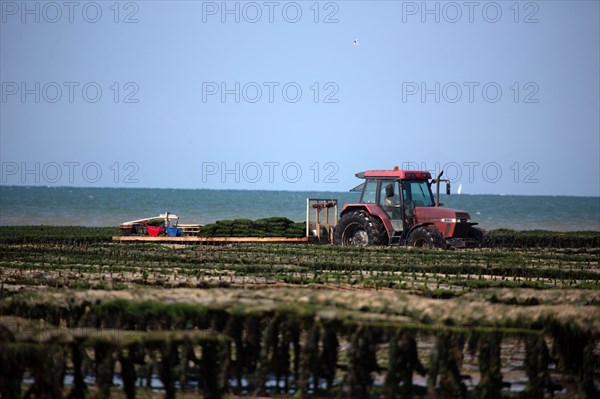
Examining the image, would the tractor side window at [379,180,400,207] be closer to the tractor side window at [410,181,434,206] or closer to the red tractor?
the red tractor

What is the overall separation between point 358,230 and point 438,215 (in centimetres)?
285

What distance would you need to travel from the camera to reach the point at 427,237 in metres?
28.8

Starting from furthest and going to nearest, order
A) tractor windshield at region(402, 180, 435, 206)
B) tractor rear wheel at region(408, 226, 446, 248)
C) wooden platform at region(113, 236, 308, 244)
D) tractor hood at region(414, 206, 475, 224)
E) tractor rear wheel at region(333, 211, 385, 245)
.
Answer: wooden platform at region(113, 236, 308, 244), tractor windshield at region(402, 180, 435, 206), tractor rear wheel at region(333, 211, 385, 245), tractor hood at region(414, 206, 475, 224), tractor rear wheel at region(408, 226, 446, 248)

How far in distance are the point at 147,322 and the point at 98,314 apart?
2.29 feet

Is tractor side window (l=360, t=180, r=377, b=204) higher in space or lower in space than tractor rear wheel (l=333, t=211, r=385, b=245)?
higher

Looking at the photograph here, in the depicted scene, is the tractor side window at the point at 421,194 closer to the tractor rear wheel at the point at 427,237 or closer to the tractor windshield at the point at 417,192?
the tractor windshield at the point at 417,192

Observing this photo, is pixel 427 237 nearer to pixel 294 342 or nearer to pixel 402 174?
pixel 402 174

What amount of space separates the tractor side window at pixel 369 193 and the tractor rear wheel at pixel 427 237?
2065mm

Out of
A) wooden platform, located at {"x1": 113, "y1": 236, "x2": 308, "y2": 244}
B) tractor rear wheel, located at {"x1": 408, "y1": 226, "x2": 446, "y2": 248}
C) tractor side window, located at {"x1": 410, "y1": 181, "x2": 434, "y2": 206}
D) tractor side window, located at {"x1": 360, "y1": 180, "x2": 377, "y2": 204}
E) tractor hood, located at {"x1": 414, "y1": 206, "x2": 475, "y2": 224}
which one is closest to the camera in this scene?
tractor rear wheel, located at {"x1": 408, "y1": 226, "x2": 446, "y2": 248}

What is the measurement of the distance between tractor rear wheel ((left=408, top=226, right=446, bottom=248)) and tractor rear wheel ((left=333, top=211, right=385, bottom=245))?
1.12 meters

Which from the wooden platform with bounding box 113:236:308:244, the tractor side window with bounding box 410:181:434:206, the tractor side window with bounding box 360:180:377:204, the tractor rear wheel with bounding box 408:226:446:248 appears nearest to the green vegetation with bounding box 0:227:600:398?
the tractor rear wheel with bounding box 408:226:446:248

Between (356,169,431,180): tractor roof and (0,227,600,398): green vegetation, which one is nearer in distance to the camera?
(0,227,600,398): green vegetation

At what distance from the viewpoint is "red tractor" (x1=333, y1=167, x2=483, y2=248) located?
Result: 29078 millimetres

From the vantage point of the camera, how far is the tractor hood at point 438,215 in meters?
A: 29.0
